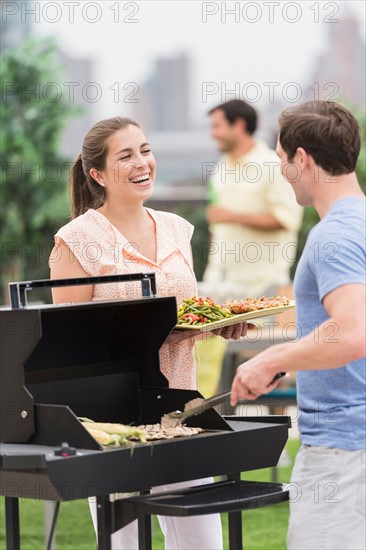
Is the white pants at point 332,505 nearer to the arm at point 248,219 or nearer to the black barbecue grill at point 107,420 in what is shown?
the black barbecue grill at point 107,420

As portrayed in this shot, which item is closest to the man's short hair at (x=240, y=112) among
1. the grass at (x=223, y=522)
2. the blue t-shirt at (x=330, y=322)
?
the grass at (x=223, y=522)

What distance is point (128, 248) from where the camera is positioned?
3672 mm

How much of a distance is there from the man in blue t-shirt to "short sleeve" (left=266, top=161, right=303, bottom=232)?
371 centimetres

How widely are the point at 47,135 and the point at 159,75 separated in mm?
17260

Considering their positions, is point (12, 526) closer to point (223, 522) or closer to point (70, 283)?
point (70, 283)

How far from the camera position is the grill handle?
2928mm

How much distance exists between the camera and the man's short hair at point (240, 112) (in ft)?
22.1

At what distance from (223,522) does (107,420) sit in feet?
8.65

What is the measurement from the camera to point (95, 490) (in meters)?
2.74

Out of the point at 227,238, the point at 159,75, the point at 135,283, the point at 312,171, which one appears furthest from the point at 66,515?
the point at 159,75

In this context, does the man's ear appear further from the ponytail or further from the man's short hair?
the man's short hair

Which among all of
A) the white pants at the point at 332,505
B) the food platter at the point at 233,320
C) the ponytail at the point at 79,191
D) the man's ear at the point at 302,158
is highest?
the man's ear at the point at 302,158

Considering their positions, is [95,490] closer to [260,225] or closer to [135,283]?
[135,283]

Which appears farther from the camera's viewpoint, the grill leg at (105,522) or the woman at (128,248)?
the woman at (128,248)
